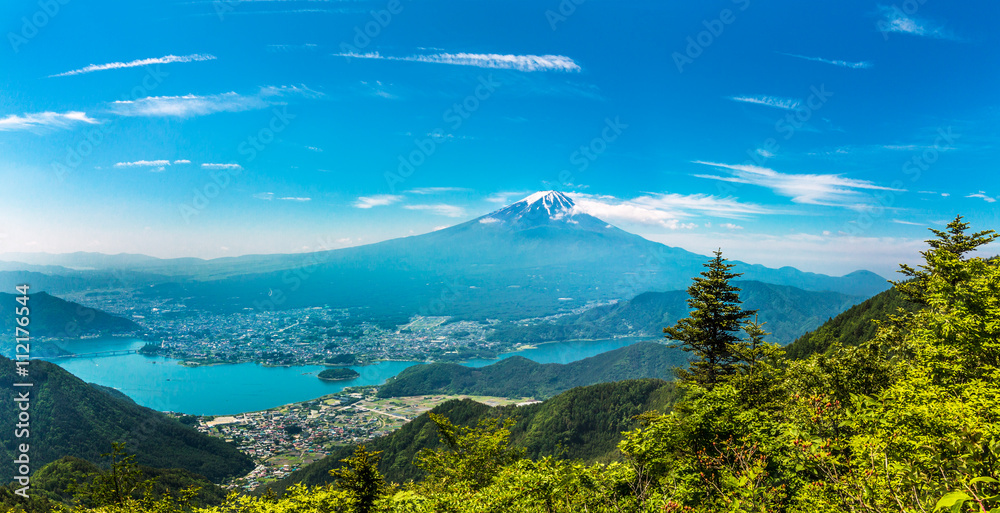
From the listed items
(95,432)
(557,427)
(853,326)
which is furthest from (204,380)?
(853,326)

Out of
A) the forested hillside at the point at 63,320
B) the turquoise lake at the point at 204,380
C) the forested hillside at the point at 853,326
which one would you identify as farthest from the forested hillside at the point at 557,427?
the forested hillside at the point at 63,320

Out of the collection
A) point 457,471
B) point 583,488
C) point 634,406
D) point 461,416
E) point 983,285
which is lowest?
point 461,416

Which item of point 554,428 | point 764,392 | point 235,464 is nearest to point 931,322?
point 764,392

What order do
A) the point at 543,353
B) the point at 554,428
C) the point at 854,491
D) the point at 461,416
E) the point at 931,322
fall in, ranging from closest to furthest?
the point at 854,491 < the point at 931,322 < the point at 554,428 < the point at 461,416 < the point at 543,353

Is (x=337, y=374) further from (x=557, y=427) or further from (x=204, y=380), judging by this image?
(x=557, y=427)

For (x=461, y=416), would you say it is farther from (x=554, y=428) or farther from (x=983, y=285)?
(x=983, y=285)

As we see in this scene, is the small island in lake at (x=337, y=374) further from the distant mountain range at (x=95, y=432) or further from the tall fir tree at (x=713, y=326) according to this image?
the tall fir tree at (x=713, y=326)

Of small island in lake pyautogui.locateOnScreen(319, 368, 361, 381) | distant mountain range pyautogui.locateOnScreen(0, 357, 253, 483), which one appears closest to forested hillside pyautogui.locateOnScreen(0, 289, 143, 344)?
small island in lake pyautogui.locateOnScreen(319, 368, 361, 381)
